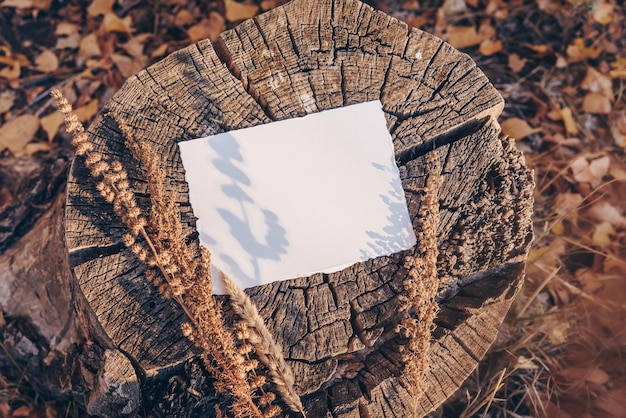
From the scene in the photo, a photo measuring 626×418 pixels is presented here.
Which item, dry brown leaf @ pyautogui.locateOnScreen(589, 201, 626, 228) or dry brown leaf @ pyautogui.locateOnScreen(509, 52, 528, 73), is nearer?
dry brown leaf @ pyautogui.locateOnScreen(589, 201, 626, 228)

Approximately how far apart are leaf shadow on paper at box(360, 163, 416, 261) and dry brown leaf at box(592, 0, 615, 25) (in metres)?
1.94

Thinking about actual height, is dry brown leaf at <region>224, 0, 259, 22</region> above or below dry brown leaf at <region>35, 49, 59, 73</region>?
above

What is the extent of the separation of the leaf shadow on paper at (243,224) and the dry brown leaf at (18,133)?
144cm

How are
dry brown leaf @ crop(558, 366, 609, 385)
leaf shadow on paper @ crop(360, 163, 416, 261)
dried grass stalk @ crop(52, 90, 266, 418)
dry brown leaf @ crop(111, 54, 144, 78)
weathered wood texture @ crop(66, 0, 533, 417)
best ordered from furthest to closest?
dry brown leaf @ crop(111, 54, 144, 78), dry brown leaf @ crop(558, 366, 609, 385), leaf shadow on paper @ crop(360, 163, 416, 261), weathered wood texture @ crop(66, 0, 533, 417), dried grass stalk @ crop(52, 90, 266, 418)

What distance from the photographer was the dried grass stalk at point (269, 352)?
54.5 inches

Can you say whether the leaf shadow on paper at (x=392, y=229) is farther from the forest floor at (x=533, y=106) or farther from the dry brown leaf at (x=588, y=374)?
the dry brown leaf at (x=588, y=374)

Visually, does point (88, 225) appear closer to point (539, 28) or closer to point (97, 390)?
point (97, 390)

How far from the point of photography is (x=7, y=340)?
2.03 m

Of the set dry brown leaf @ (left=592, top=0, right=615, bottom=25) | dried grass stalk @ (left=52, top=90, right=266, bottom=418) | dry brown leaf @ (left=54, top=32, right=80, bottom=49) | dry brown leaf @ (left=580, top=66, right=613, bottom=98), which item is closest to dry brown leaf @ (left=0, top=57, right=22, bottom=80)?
dry brown leaf @ (left=54, top=32, right=80, bottom=49)

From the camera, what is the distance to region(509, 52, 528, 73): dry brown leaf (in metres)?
2.79

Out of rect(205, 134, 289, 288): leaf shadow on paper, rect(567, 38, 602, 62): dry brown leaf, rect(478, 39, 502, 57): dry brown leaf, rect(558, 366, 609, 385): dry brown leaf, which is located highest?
rect(478, 39, 502, 57): dry brown leaf

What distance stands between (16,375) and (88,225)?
1.03 meters

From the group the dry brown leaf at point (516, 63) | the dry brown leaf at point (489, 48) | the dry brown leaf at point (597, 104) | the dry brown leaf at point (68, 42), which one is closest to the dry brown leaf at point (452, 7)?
the dry brown leaf at point (489, 48)

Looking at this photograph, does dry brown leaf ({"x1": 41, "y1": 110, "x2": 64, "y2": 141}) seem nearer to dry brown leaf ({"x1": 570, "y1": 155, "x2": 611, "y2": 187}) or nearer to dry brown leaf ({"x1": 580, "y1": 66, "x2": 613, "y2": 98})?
dry brown leaf ({"x1": 570, "y1": 155, "x2": 611, "y2": 187})
